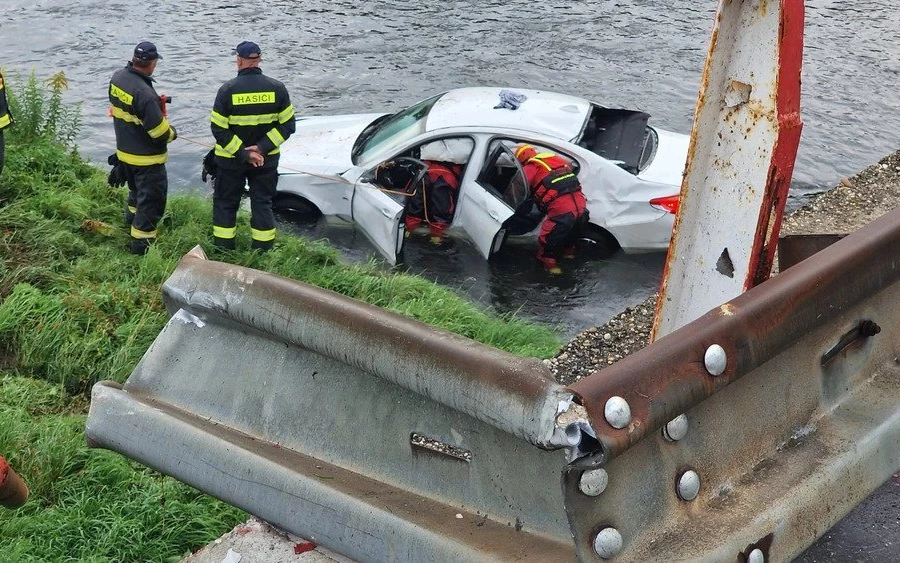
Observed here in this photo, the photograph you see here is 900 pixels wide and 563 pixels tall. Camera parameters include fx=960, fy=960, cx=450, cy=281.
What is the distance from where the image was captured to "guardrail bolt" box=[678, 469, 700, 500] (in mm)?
2217

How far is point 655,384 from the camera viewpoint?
2.01m

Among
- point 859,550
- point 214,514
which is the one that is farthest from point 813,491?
point 214,514

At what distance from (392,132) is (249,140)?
1903 mm

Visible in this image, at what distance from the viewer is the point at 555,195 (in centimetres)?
795

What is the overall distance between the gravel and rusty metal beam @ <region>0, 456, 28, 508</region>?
2668 mm

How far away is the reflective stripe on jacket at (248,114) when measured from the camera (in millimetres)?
7047

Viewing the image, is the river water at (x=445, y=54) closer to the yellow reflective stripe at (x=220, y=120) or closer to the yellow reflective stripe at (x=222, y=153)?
the yellow reflective stripe at (x=222, y=153)

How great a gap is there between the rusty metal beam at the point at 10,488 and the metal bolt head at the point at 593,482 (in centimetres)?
185

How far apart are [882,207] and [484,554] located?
6.10m

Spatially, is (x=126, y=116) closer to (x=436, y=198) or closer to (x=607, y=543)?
(x=436, y=198)

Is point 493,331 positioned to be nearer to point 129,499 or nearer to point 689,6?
point 129,499

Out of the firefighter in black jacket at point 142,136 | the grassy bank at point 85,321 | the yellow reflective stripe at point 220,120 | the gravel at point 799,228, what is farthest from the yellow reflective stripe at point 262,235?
the gravel at point 799,228

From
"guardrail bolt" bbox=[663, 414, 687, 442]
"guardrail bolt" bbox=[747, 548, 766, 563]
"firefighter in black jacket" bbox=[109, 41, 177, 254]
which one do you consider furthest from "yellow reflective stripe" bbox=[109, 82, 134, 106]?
"guardrail bolt" bbox=[747, 548, 766, 563]

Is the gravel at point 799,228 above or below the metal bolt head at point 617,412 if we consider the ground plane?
below
